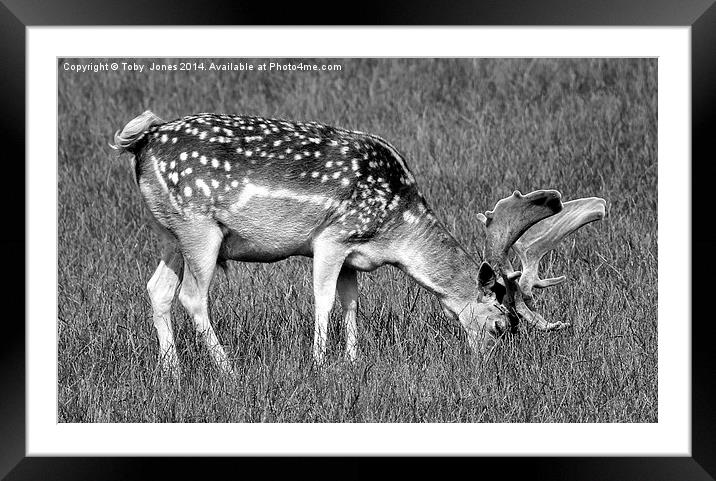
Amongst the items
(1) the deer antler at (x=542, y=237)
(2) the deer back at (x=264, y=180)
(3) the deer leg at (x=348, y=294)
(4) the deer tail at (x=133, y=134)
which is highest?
(4) the deer tail at (x=133, y=134)

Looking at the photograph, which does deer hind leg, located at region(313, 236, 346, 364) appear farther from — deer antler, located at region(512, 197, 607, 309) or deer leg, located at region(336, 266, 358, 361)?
deer antler, located at region(512, 197, 607, 309)

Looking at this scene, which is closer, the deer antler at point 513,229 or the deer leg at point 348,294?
the deer antler at point 513,229

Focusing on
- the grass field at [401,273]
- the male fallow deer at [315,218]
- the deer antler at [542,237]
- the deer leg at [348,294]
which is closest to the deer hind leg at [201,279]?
the male fallow deer at [315,218]

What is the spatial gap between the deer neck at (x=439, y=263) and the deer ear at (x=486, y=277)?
107 millimetres

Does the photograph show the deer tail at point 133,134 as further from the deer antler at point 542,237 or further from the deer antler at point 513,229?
the deer antler at point 542,237

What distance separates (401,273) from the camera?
8.80m

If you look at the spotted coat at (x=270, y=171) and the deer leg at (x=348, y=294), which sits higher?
the spotted coat at (x=270, y=171)

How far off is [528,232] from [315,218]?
4.31 feet

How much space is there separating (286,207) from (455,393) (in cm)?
145

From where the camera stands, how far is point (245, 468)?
19.7ft

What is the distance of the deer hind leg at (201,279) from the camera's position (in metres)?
7.14
